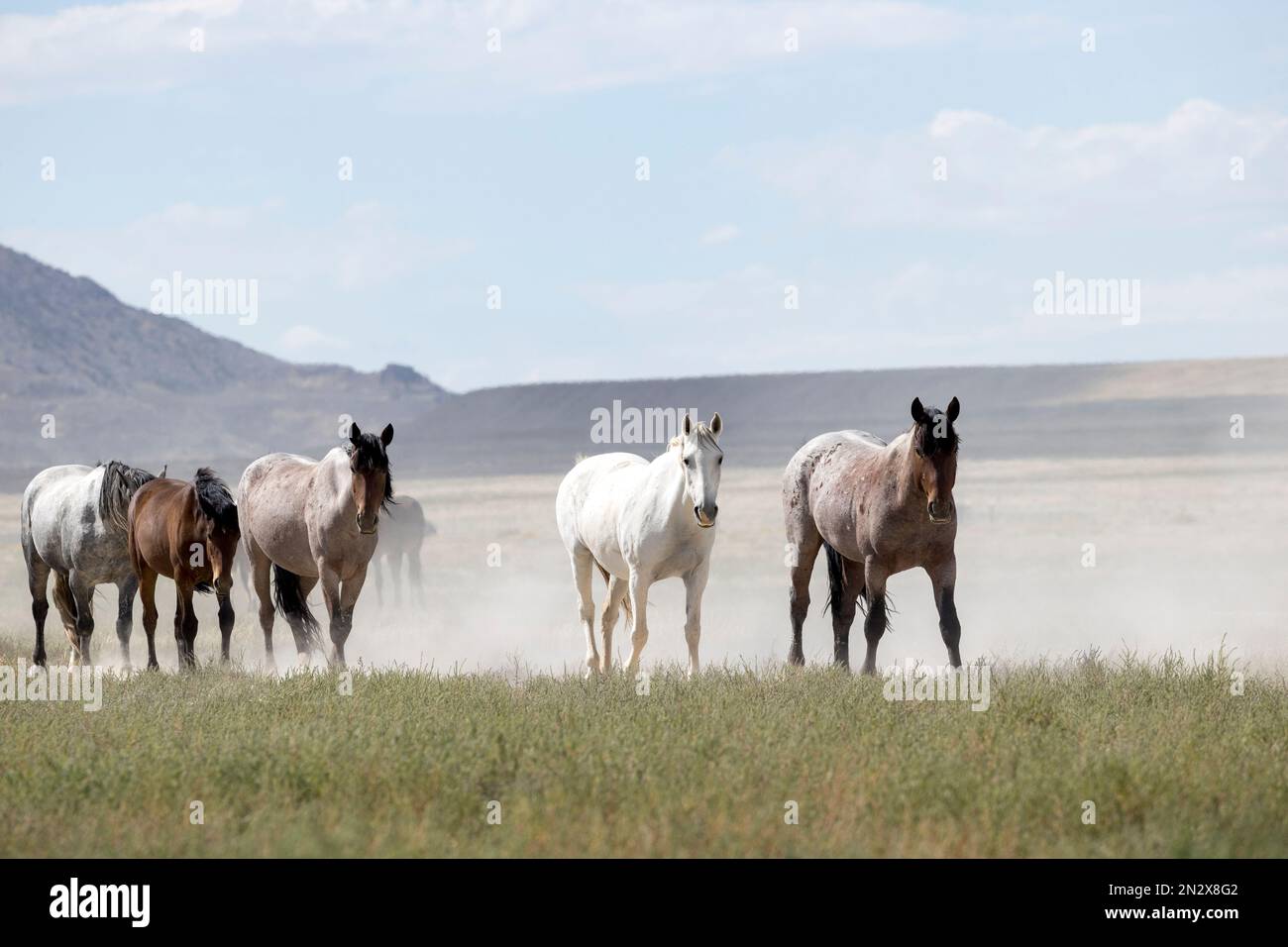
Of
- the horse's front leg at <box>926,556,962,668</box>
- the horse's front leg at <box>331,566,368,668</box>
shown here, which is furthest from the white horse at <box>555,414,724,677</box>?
the horse's front leg at <box>331,566,368,668</box>

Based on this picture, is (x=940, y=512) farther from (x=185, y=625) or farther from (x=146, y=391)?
(x=146, y=391)

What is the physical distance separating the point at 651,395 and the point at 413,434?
22.3 meters

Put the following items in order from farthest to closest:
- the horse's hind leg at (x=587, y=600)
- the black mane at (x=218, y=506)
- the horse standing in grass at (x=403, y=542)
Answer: the horse standing in grass at (x=403, y=542) → the black mane at (x=218, y=506) → the horse's hind leg at (x=587, y=600)

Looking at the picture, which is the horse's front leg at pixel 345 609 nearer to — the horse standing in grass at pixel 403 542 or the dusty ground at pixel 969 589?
the dusty ground at pixel 969 589

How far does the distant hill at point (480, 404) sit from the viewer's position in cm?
8738

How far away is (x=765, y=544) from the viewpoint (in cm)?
3394

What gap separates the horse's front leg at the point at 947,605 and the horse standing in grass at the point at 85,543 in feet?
25.5

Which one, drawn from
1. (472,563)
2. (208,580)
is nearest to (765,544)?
(472,563)

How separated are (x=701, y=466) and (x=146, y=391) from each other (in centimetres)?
16047

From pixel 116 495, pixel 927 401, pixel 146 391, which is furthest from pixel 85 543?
pixel 146 391

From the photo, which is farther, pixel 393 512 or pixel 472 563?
pixel 472 563

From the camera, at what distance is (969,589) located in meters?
25.8
